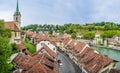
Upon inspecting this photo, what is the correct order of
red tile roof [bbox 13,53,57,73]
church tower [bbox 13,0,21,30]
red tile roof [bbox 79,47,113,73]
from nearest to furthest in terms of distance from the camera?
red tile roof [bbox 13,53,57,73], red tile roof [bbox 79,47,113,73], church tower [bbox 13,0,21,30]

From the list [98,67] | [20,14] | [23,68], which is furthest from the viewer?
[20,14]

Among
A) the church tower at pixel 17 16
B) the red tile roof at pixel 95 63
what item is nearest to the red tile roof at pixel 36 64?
the red tile roof at pixel 95 63

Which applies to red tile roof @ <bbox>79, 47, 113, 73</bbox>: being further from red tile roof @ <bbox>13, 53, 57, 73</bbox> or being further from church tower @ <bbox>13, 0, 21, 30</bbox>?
church tower @ <bbox>13, 0, 21, 30</bbox>

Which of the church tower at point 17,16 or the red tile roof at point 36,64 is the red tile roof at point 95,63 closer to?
the red tile roof at point 36,64

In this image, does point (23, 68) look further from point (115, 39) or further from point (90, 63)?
point (115, 39)

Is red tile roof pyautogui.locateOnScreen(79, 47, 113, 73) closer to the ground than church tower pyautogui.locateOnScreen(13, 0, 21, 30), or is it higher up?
closer to the ground

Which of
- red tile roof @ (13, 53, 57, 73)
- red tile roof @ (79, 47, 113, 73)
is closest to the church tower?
red tile roof @ (13, 53, 57, 73)

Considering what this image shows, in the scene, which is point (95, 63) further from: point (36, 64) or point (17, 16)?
point (17, 16)

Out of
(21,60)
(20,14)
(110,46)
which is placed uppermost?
(20,14)

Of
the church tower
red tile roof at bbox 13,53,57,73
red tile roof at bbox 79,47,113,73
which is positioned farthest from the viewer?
the church tower

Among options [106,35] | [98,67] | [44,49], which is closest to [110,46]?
[106,35]

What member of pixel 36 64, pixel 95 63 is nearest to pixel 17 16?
pixel 95 63
